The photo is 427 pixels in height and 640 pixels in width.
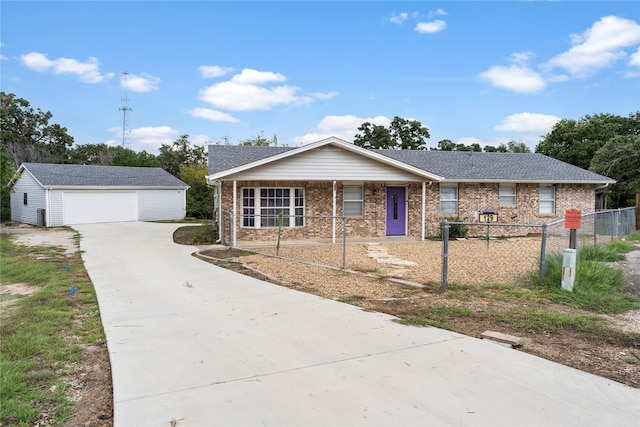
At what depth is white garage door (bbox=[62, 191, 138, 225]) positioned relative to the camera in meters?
25.2

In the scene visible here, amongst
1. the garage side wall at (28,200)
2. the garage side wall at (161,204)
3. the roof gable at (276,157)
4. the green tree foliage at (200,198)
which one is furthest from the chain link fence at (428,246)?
the green tree foliage at (200,198)

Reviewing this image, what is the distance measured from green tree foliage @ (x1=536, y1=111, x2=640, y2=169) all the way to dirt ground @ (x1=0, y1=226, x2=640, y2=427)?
28251mm

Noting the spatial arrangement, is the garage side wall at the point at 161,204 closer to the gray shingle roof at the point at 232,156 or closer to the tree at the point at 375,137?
the gray shingle roof at the point at 232,156

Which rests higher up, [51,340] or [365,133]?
[365,133]

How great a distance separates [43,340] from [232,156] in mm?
12801

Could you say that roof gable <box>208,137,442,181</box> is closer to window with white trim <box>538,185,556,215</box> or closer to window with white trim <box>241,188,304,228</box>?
window with white trim <box>241,188,304,228</box>

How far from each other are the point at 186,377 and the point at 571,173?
20623mm

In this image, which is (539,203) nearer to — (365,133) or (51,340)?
(51,340)

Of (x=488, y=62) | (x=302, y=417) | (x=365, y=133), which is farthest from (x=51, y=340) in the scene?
(x=365, y=133)

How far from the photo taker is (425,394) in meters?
3.42

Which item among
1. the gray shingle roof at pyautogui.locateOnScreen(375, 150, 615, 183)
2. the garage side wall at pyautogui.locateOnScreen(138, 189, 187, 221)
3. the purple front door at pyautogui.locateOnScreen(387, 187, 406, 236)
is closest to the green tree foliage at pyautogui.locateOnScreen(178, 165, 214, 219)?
the garage side wall at pyautogui.locateOnScreen(138, 189, 187, 221)

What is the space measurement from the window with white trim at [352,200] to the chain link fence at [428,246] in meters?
0.38

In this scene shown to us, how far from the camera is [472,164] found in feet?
64.8

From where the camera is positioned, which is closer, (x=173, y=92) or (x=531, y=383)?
(x=531, y=383)
